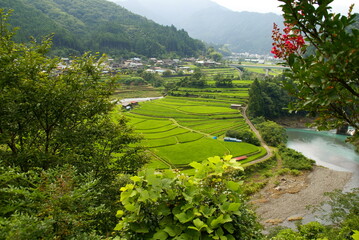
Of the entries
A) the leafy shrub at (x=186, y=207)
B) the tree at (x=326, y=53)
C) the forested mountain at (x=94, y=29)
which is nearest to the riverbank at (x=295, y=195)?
the leafy shrub at (x=186, y=207)

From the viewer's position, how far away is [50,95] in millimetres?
6852

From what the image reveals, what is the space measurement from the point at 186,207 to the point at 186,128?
3231 cm

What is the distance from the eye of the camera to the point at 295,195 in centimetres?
2222

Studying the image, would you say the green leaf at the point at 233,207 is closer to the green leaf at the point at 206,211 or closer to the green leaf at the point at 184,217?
the green leaf at the point at 206,211

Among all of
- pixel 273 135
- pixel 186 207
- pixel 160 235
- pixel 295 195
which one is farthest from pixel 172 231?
pixel 273 135

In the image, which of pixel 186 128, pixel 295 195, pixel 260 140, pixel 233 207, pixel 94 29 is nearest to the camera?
pixel 233 207

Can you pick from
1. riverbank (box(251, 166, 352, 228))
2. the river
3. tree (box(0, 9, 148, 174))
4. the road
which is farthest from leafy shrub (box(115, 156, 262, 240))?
the river

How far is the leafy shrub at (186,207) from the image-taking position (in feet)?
8.55

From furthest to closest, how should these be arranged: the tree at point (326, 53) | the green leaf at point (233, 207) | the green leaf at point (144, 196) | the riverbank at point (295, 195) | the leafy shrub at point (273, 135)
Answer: the leafy shrub at point (273, 135) → the riverbank at point (295, 195) → the green leaf at point (233, 207) → the green leaf at point (144, 196) → the tree at point (326, 53)

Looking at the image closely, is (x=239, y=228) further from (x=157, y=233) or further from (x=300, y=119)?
(x=300, y=119)

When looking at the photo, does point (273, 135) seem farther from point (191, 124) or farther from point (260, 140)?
point (191, 124)

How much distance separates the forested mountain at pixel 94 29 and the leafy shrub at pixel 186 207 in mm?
83670

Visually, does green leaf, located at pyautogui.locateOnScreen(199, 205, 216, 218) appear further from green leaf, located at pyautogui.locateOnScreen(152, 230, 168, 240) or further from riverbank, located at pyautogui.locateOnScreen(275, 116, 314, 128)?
riverbank, located at pyautogui.locateOnScreen(275, 116, 314, 128)

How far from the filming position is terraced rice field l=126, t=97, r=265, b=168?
85.6 ft
